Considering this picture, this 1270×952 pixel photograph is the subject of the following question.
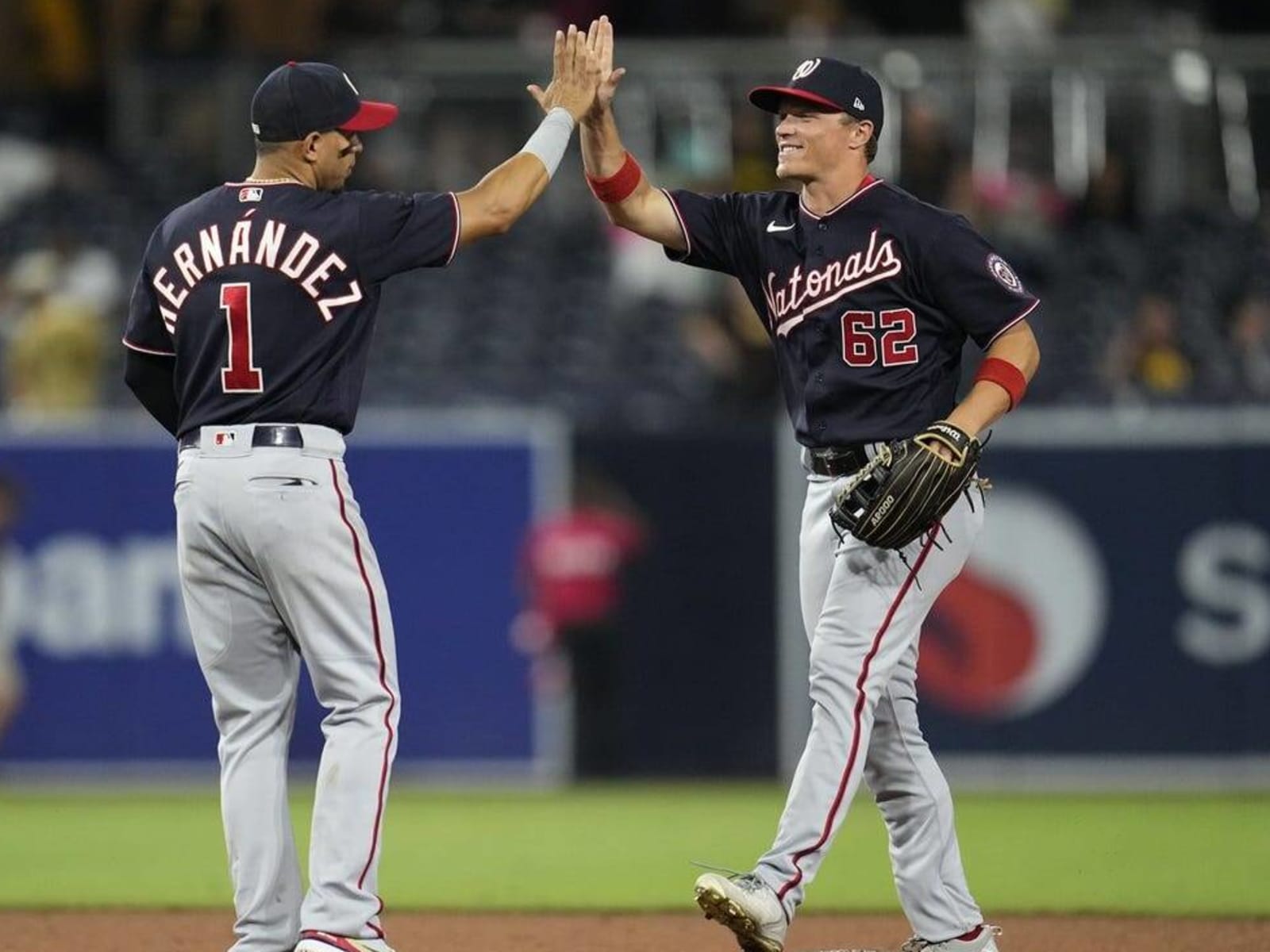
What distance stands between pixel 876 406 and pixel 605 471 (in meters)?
5.52

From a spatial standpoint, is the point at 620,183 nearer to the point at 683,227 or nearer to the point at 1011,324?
the point at 683,227

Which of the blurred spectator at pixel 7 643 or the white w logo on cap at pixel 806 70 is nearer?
the white w logo on cap at pixel 806 70

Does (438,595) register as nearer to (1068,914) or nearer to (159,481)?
(159,481)

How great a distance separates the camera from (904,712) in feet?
17.1

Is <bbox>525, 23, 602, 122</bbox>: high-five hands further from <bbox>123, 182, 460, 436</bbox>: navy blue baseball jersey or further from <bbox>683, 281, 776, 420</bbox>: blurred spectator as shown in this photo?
<bbox>683, 281, 776, 420</bbox>: blurred spectator

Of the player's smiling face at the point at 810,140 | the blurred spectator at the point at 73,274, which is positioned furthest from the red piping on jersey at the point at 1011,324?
the blurred spectator at the point at 73,274

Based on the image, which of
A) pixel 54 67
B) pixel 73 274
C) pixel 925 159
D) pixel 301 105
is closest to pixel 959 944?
pixel 301 105

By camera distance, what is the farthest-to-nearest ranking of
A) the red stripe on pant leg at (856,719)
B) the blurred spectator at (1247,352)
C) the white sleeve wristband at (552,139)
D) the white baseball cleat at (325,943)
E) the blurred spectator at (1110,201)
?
the blurred spectator at (1110,201) → the blurred spectator at (1247,352) → the white sleeve wristband at (552,139) → the red stripe on pant leg at (856,719) → the white baseball cleat at (325,943)

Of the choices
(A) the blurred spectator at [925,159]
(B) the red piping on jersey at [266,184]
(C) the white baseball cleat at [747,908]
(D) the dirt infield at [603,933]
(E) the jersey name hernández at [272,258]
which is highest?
(A) the blurred spectator at [925,159]

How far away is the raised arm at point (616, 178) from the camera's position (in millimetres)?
5496

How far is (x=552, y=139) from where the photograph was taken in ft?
17.4

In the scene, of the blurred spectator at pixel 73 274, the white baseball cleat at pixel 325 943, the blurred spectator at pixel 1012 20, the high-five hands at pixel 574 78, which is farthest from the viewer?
the blurred spectator at pixel 1012 20

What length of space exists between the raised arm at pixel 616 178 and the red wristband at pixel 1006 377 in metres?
0.85

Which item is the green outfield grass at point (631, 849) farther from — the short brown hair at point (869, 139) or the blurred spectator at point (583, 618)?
the short brown hair at point (869, 139)
